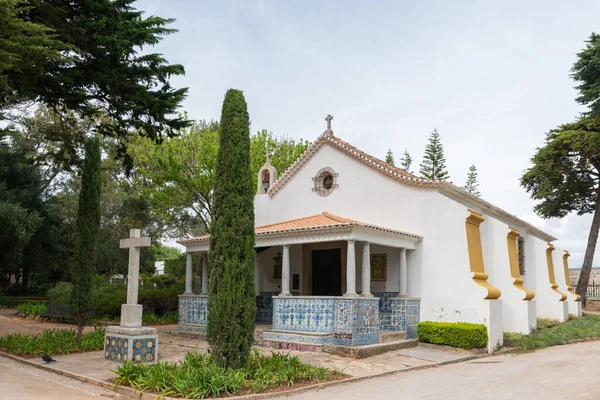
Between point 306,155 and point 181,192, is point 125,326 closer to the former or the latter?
point 306,155

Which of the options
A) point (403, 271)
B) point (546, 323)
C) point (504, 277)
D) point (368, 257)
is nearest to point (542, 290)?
point (546, 323)

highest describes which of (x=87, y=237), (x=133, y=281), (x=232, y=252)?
(x=87, y=237)

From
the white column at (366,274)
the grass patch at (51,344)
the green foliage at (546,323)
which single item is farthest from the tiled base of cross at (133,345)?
the green foliage at (546,323)

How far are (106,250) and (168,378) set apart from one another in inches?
966

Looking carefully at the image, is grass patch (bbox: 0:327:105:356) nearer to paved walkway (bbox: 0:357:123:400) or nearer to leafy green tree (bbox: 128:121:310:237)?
paved walkway (bbox: 0:357:123:400)

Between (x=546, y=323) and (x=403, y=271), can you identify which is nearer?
(x=403, y=271)

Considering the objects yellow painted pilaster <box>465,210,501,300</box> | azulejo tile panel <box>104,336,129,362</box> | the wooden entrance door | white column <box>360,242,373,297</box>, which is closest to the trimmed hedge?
yellow painted pilaster <box>465,210,501,300</box>

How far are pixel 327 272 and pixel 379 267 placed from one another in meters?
1.89

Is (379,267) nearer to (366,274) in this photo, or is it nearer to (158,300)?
(366,274)

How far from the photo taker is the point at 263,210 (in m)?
19.8

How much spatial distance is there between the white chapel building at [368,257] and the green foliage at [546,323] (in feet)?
5.75

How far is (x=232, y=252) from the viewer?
981 cm

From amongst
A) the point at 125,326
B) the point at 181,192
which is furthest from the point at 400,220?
the point at 181,192

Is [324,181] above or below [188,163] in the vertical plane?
below
